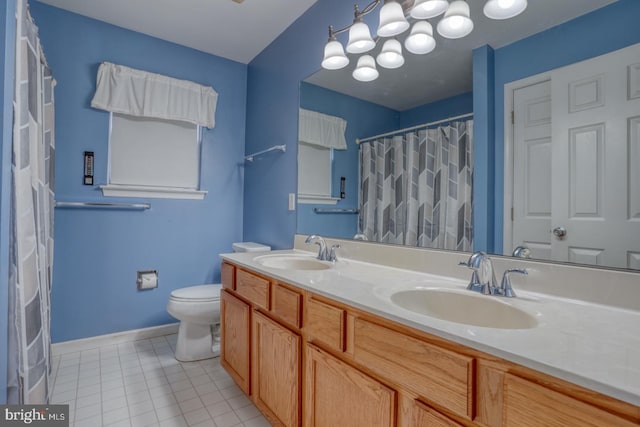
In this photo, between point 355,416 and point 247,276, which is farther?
point 247,276

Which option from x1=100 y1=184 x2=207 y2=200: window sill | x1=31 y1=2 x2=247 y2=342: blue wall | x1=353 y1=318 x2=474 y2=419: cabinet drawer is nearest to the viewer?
x1=353 y1=318 x2=474 y2=419: cabinet drawer

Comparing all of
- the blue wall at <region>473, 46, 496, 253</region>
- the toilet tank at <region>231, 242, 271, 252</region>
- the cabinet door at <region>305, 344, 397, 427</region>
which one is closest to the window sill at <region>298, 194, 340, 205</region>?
the toilet tank at <region>231, 242, 271, 252</region>

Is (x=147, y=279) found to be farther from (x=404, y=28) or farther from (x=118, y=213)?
(x=404, y=28)

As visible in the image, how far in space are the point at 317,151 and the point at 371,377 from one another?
1457mm

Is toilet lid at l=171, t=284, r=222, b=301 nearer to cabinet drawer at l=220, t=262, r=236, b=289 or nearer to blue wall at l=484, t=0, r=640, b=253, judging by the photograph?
cabinet drawer at l=220, t=262, r=236, b=289

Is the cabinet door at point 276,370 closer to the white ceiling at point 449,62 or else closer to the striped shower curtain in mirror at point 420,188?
the striped shower curtain in mirror at point 420,188

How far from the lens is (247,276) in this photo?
5.32 ft

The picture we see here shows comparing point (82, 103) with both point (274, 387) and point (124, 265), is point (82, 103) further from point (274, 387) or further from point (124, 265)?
point (274, 387)

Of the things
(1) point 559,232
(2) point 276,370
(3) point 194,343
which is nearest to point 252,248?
(3) point 194,343

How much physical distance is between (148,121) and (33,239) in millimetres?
1450

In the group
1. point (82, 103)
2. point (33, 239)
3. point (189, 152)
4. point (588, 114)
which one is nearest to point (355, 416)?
point (588, 114)

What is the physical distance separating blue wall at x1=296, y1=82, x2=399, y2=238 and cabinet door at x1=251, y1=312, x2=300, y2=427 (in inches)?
27.4

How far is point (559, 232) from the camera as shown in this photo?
1011mm

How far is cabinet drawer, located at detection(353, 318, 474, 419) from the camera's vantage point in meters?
0.68
